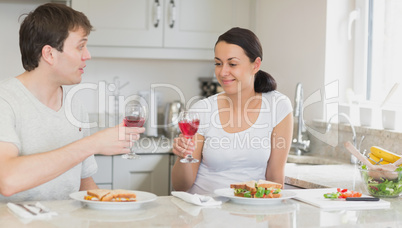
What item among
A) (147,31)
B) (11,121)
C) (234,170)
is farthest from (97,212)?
(147,31)

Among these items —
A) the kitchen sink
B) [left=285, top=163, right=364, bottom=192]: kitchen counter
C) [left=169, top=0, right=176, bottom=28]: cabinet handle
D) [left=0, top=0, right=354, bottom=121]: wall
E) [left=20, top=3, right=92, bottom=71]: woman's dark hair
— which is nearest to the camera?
[left=20, top=3, right=92, bottom=71]: woman's dark hair

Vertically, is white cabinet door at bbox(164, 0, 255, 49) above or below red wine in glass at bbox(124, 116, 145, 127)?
above

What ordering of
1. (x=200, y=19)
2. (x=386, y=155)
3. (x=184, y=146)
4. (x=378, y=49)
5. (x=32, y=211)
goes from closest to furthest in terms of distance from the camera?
(x=32, y=211) → (x=184, y=146) → (x=386, y=155) → (x=378, y=49) → (x=200, y=19)

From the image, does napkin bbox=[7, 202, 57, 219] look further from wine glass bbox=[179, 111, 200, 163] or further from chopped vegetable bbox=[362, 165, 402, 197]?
chopped vegetable bbox=[362, 165, 402, 197]

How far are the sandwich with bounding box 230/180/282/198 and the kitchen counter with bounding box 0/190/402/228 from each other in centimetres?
4

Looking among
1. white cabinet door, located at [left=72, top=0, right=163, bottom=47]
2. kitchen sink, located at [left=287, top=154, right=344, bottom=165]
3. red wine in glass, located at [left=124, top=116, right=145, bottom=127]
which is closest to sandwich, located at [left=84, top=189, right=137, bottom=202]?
red wine in glass, located at [left=124, top=116, right=145, bottom=127]

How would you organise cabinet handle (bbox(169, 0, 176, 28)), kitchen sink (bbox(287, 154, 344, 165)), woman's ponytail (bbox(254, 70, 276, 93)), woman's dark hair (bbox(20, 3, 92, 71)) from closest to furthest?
woman's dark hair (bbox(20, 3, 92, 71)), woman's ponytail (bbox(254, 70, 276, 93)), kitchen sink (bbox(287, 154, 344, 165)), cabinet handle (bbox(169, 0, 176, 28))

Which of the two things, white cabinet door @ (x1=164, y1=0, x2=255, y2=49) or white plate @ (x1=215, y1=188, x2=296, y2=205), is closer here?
white plate @ (x1=215, y1=188, x2=296, y2=205)

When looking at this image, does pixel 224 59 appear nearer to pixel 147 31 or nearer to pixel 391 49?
pixel 391 49

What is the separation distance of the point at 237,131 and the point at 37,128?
0.94 m

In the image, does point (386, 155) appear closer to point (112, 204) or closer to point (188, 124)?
point (188, 124)

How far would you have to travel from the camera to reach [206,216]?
65.3 inches

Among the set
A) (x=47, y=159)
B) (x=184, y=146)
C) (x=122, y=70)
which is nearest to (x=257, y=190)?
(x=184, y=146)

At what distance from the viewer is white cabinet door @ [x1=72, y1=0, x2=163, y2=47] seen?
3.82 m
